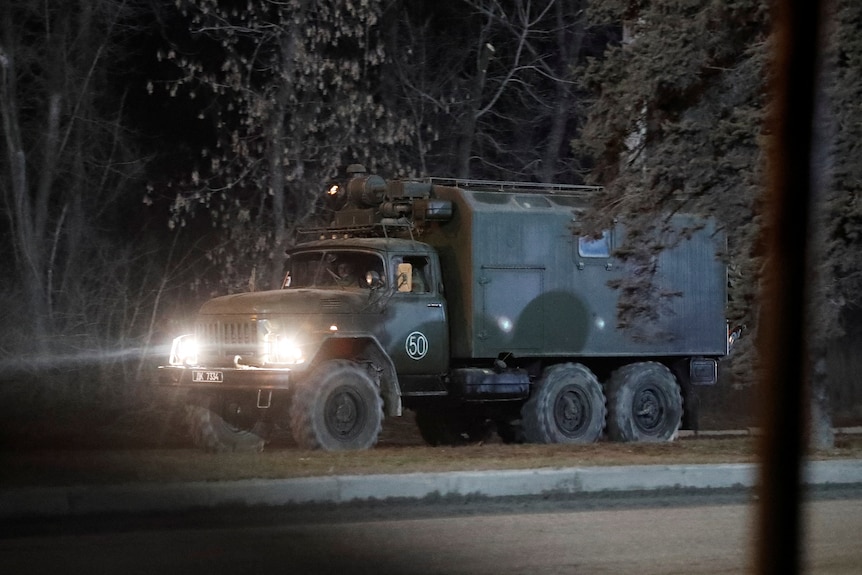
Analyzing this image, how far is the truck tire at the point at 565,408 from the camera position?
1611cm

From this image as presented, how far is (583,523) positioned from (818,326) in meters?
4.61

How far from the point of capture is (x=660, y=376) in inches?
676

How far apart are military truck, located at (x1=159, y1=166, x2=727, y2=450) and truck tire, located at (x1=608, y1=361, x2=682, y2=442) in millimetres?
26

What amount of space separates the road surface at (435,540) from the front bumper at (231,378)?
118 inches

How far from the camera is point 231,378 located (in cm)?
1370

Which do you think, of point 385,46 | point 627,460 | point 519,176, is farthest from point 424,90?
point 627,460

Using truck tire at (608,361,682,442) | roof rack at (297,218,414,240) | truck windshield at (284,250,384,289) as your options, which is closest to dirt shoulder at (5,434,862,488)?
truck tire at (608,361,682,442)

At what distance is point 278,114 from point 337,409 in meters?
7.48

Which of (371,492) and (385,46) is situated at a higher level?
(385,46)

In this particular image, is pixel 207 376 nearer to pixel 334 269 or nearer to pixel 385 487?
pixel 334 269

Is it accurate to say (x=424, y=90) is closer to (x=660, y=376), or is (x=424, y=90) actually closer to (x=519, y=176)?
(x=519, y=176)

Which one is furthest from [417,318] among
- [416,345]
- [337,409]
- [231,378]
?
[231,378]

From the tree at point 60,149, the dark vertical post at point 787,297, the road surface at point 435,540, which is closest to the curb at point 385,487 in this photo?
the road surface at point 435,540

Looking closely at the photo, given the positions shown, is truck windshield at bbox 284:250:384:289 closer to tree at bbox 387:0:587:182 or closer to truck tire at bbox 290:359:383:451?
truck tire at bbox 290:359:383:451
